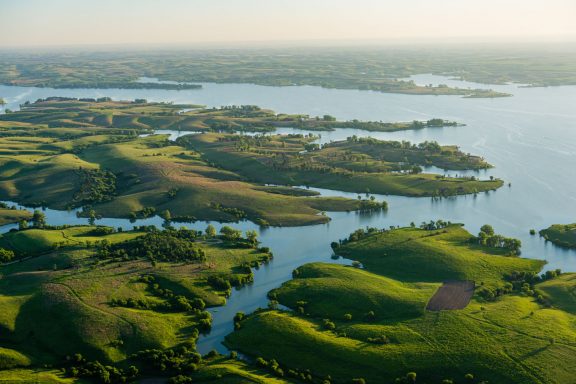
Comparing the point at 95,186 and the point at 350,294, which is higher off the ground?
the point at 95,186

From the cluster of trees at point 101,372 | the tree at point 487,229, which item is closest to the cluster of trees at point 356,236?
the tree at point 487,229

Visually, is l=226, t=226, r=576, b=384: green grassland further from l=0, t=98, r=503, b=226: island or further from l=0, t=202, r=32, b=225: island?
l=0, t=202, r=32, b=225: island

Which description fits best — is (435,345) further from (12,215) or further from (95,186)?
(95,186)

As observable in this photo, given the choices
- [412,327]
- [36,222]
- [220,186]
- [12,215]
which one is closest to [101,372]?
[412,327]

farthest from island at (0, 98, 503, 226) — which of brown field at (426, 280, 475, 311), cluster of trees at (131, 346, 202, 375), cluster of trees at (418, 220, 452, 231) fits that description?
cluster of trees at (131, 346, 202, 375)

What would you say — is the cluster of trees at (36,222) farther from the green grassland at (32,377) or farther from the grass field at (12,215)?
the green grassland at (32,377)

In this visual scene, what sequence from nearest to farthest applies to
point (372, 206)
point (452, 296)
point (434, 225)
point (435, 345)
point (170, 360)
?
1. point (170, 360)
2. point (435, 345)
3. point (452, 296)
4. point (434, 225)
5. point (372, 206)

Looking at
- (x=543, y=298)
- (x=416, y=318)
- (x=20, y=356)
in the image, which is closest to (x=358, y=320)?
(x=416, y=318)
